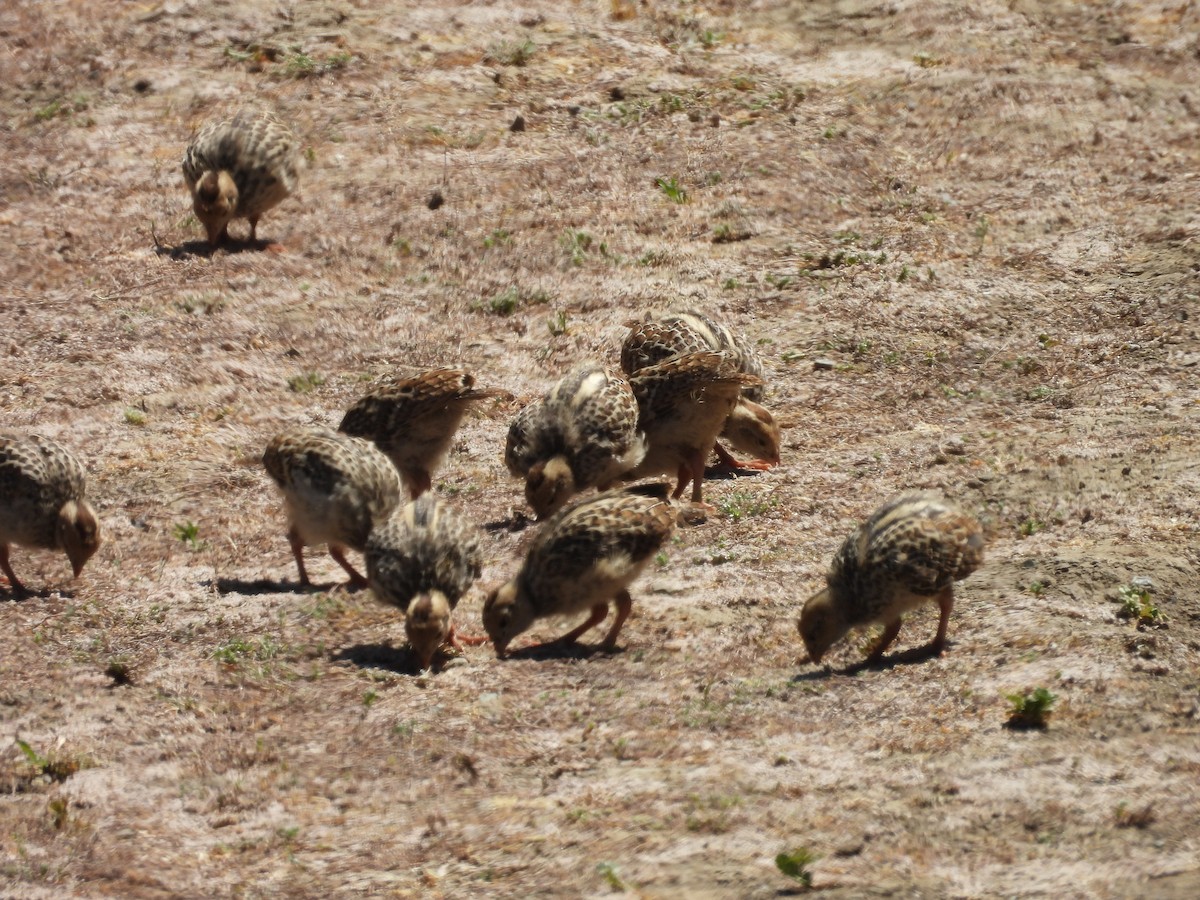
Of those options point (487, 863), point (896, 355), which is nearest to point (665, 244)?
point (896, 355)

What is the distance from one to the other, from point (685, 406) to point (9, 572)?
4.69 meters

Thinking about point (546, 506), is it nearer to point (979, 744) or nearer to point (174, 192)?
point (979, 744)

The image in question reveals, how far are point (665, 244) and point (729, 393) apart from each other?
166 inches

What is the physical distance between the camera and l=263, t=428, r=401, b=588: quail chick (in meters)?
10.9

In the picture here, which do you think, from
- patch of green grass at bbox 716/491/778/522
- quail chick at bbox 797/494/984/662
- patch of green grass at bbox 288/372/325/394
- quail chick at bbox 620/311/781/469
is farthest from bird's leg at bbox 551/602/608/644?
patch of green grass at bbox 288/372/325/394

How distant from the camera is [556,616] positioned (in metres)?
10.3

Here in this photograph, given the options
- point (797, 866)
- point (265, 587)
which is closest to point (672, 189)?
point (265, 587)

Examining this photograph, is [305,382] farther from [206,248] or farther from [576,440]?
[576,440]

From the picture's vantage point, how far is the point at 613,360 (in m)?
14.4

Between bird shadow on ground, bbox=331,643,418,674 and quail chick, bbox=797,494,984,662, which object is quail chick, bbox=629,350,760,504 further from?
bird shadow on ground, bbox=331,643,418,674

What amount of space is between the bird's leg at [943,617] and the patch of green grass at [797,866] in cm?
277

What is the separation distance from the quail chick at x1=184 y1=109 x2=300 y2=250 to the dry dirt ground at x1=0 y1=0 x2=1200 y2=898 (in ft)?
1.40

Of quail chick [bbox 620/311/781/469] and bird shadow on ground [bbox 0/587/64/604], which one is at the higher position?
quail chick [bbox 620/311/781/469]

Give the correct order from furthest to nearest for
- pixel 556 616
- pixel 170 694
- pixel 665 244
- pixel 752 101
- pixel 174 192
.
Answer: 1. pixel 752 101
2. pixel 174 192
3. pixel 665 244
4. pixel 556 616
5. pixel 170 694
